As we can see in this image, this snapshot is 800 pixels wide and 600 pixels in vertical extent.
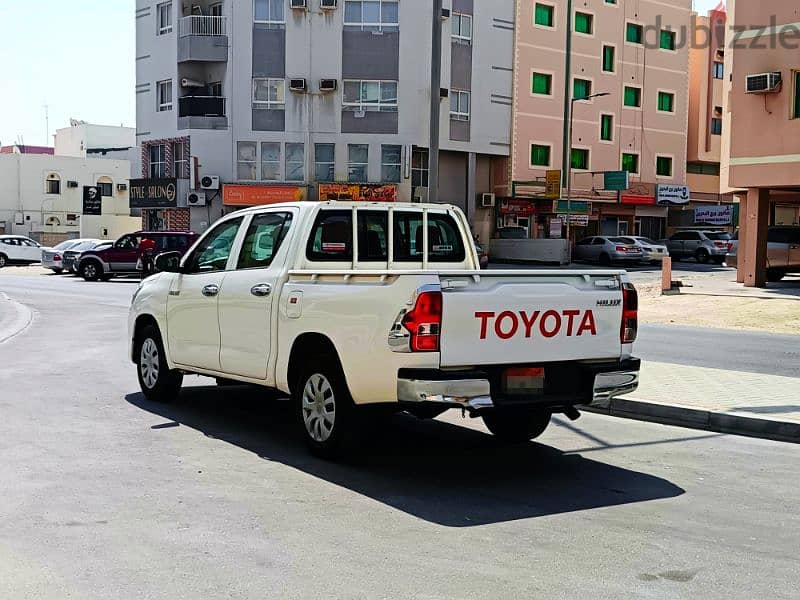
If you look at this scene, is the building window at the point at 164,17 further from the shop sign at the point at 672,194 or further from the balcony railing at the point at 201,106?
the shop sign at the point at 672,194

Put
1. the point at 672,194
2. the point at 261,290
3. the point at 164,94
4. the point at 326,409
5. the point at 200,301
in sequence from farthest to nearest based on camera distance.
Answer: the point at 672,194 → the point at 164,94 → the point at 200,301 → the point at 261,290 → the point at 326,409

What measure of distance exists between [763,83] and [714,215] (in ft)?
101

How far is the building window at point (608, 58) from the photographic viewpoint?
55.8 metres

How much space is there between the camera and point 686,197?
58.5 metres

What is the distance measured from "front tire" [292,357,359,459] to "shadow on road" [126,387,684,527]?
5.5 inches

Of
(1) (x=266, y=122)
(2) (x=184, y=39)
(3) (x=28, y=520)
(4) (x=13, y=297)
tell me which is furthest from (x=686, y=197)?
(3) (x=28, y=520)

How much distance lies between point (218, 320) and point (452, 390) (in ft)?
9.35

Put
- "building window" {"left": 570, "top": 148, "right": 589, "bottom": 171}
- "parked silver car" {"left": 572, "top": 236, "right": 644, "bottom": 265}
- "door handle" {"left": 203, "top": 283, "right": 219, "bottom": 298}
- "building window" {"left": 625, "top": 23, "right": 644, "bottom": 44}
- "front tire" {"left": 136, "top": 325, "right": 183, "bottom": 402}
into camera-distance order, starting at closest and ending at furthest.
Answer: "door handle" {"left": 203, "top": 283, "right": 219, "bottom": 298} < "front tire" {"left": 136, "top": 325, "right": 183, "bottom": 402} < "parked silver car" {"left": 572, "top": 236, "right": 644, "bottom": 265} < "building window" {"left": 570, "top": 148, "right": 589, "bottom": 171} < "building window" {"left": 625, "top": 23, "right": 644, "bottom": 44}

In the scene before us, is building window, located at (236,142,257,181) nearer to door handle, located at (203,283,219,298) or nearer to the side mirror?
the side mirror

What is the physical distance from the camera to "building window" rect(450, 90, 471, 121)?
49.6m

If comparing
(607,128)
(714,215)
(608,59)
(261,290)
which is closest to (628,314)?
(261,290)

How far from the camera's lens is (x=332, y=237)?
835 centimetres

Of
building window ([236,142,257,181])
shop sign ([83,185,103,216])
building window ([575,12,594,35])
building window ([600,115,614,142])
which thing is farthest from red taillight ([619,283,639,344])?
shop sign ([83,185,103,216])

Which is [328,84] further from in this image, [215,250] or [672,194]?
[215,250]
